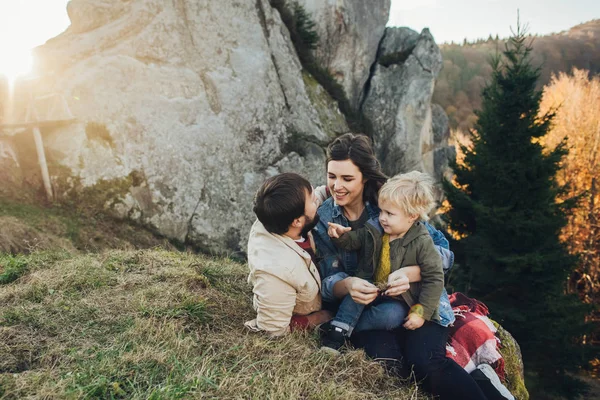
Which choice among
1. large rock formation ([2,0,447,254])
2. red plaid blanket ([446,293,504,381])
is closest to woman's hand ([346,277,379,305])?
red plaid blanket ([446,293,504,381])

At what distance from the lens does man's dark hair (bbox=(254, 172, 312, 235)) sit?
307 cm

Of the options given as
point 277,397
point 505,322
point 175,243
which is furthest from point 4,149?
point 505,322

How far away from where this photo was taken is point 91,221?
8.25 metres

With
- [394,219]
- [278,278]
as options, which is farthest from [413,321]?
[278,278]

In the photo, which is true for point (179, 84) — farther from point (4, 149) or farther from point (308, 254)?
point (308, 254)

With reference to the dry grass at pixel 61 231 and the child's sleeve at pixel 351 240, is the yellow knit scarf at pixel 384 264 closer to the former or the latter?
the child's sleeve at pixel 351 240

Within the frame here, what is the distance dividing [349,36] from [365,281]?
13.0 meters

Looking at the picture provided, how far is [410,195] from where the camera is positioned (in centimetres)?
313

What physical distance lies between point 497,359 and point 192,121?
8259 mm

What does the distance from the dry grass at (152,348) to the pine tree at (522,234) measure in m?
8.08

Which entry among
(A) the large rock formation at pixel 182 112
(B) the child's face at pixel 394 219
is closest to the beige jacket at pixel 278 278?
(B) the child's face at pixel 394 219

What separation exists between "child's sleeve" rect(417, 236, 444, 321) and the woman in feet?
0.26

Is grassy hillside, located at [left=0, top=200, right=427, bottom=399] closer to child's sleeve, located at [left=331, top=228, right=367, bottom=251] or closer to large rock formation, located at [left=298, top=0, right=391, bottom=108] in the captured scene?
child's sleeve, located at [left=331, top=228, right=367, bottom=251]

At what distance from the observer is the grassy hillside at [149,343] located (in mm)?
2502
